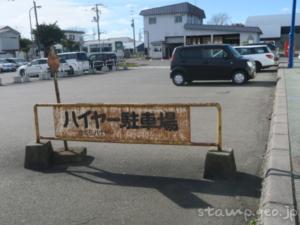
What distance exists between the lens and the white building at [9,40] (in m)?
74.2

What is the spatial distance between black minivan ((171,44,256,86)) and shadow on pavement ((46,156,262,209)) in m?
11.7

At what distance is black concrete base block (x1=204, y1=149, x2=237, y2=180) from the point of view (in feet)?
16.2

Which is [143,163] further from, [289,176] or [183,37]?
[183,37]

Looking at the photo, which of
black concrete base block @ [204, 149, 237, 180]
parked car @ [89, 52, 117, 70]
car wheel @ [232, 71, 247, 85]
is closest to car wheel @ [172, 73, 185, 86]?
car wheel @ [232, 71, 247, 85]

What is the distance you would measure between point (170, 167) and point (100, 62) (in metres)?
29.9

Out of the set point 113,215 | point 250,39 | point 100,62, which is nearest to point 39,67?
point 100,62

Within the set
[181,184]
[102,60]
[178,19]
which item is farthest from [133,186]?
[178,19]

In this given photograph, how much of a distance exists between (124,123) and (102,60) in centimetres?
3010

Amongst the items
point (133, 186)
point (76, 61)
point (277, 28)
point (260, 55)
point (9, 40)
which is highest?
point (277, 28)

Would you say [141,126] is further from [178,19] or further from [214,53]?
[178,19]

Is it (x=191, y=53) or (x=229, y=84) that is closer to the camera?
(x=229, y=84)

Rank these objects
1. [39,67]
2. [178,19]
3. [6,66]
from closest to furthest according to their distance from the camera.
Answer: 1. [39,67]
2. [6,66]
3. [178,19]

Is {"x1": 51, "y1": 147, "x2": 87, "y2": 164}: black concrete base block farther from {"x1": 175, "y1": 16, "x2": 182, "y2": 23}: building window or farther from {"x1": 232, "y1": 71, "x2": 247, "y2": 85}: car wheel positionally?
{"x1": 175, "y1": 16, "x2": 182, "y2": 23}: building window

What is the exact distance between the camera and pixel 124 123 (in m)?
5.49
